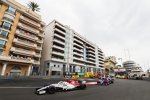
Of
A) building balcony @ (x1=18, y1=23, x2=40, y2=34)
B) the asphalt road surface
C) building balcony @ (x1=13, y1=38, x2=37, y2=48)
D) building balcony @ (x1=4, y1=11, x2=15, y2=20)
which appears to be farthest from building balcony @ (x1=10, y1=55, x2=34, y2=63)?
the asphalt road surface

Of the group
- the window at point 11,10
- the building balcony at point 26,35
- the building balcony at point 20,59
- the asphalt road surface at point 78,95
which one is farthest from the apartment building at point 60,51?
the asphalt road surface at point 78,95

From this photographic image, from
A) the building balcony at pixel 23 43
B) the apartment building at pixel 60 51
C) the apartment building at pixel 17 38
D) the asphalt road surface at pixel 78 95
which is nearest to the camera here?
the asphalt road surface at pixel 78 95

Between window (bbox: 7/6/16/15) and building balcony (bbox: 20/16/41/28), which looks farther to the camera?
building balcony (bbox: 20/16/41/28)

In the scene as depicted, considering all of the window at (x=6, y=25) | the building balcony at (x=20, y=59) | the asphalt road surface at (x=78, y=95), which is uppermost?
the window at (x=6, y=25)

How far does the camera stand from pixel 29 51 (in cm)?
3862

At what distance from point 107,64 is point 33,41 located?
89.2 meters

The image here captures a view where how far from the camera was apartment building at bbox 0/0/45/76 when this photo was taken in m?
32.4

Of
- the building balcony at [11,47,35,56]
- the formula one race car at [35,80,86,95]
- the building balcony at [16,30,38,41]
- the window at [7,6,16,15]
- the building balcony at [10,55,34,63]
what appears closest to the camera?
the formula one race car at [35,80,86,95]

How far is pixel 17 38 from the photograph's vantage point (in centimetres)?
3594

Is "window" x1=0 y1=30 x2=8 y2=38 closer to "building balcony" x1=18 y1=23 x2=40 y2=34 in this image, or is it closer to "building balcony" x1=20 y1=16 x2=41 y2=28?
"building balcony" x1=18 y1=23 x2=40 y2=34

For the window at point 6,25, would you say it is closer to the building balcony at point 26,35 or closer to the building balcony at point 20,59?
the building balcony at point 26,35

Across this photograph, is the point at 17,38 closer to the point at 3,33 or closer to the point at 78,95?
the point at 3,33

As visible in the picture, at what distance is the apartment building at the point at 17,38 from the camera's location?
106 feet

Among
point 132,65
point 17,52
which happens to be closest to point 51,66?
point 17,52
